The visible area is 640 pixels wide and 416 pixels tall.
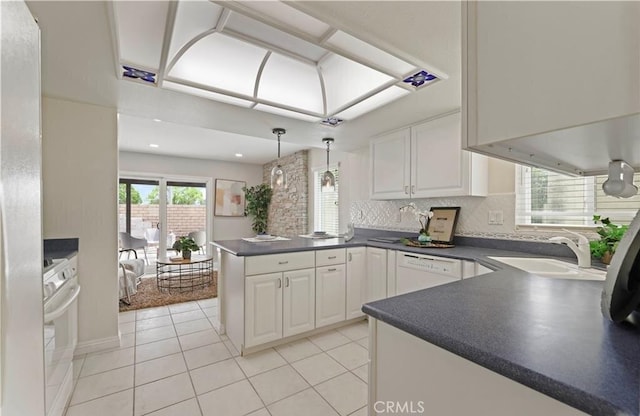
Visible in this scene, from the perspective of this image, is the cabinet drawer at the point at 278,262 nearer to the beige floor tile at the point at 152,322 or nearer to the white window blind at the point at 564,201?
the beige floor tile at the point at 152,322

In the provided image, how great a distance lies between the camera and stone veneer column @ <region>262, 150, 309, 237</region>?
17.1 ft

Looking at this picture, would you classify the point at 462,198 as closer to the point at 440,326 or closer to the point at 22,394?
the point at 440,326

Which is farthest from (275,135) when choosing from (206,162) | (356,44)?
(206,162)

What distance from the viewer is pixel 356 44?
4.92 ft

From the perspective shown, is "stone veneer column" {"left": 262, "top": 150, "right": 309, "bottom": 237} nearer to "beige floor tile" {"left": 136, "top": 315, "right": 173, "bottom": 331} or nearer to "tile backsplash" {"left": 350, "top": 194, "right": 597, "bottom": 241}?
"tile backsplash" {"left": 350, "top": 194, "right": 597, "bottom": 241}

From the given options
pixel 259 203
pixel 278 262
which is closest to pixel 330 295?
pixel 278 262

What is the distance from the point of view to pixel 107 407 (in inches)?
68.6

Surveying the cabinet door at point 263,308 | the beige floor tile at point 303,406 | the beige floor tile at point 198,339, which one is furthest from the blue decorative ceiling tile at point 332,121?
the beige floor tile at point 198,339

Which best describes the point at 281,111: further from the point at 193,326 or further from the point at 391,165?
the point at 193,326

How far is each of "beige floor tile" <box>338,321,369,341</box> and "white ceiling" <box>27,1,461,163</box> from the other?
2.14 meters

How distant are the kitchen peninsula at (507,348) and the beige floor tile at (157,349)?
7.24 ft

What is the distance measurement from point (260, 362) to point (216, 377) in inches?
13.9

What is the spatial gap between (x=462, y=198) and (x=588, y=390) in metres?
2.50

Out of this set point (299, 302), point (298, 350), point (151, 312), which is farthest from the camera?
point (151, 312)
